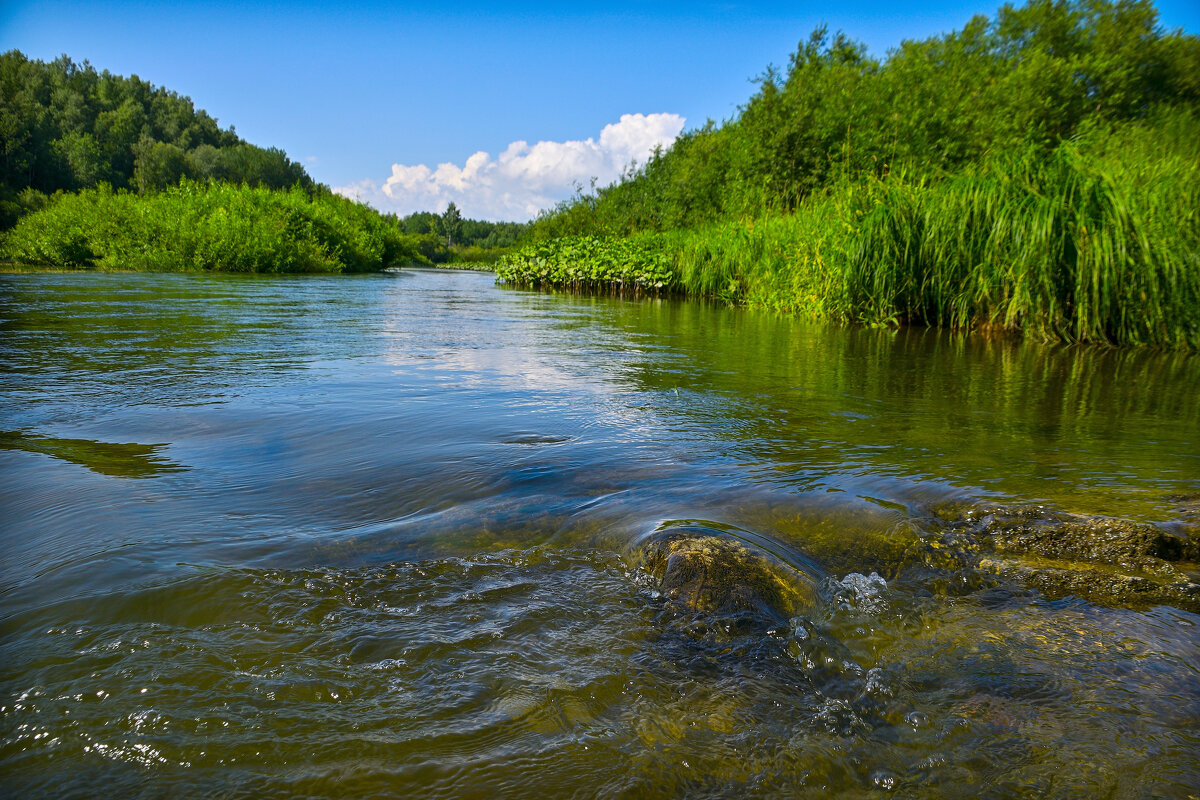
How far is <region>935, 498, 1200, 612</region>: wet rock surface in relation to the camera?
6.59ft

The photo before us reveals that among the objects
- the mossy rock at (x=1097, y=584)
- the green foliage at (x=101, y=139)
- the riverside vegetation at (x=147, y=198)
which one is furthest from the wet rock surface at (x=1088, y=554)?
the green foliage at (x=101, y=139)

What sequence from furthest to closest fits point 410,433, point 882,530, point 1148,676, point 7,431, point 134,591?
point 410,433, point 7,431, point 882,530, point 134,591, point 1148,676

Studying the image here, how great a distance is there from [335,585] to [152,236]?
2767cm

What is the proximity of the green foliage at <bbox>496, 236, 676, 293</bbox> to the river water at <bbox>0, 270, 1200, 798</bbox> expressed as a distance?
46.5ft

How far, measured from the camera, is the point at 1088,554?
2.20m

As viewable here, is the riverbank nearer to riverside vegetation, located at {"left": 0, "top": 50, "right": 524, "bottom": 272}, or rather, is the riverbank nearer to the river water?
the river water

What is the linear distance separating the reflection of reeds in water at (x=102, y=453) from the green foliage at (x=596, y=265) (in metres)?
15.5

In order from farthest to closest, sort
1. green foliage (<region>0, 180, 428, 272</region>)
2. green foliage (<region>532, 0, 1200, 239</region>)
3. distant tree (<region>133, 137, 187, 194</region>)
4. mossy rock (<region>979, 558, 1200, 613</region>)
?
distant tree (<region>133, 137, 187, 194</region>) < green foliage (<region>0, 180, 428, 272</region>) < green foliage (<region>532, 0, 1200, 239</region>) < mossy rock (<region>979, 558, 1200, 613</region>)

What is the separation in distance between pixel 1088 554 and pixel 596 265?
18.8 metres

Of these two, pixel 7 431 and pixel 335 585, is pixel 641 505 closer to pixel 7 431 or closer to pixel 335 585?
pixel 335 585

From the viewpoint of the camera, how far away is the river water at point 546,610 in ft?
4.13

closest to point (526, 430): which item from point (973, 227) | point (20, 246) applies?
point (973, 227)

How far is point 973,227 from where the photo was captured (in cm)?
793

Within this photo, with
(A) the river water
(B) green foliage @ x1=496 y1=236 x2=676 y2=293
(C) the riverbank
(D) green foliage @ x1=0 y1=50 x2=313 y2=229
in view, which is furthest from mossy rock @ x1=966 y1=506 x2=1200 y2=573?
(D) green foliage @ x1=0 y1=50 x2=313 y2=229
